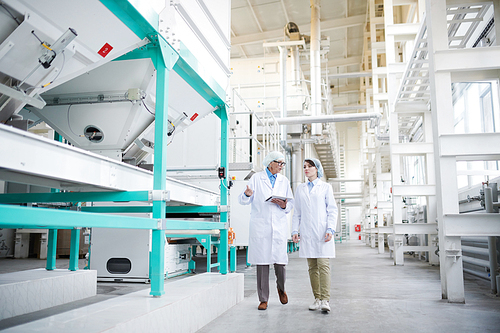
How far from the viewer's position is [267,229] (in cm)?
422

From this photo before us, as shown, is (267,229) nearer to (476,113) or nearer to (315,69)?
(476,113)

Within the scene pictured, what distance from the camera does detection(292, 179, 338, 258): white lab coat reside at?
13.4ft

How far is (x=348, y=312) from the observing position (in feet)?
13.5

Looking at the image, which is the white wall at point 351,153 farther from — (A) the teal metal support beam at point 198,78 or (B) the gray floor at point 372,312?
(A) the teal metal support beam at point 198,78

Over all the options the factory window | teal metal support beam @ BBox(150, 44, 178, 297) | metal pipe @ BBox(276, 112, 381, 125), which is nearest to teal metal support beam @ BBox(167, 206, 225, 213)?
teal metal support beam @ BBox(150, 44, 178, 297)

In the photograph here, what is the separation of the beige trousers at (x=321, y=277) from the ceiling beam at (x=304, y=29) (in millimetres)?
13991

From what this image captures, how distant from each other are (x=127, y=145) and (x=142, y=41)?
5.16 feet

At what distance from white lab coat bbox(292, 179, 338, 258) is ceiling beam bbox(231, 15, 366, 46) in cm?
1354

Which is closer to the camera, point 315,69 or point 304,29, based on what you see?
point 315,69

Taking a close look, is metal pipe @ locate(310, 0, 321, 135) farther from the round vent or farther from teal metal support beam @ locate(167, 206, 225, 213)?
the round vent

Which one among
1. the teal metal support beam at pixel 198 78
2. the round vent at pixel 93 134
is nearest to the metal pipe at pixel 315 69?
the teal metal support beam at pixel 198 78

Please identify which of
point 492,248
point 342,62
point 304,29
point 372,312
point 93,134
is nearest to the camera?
point 372,312

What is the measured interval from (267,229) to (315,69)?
9.83m

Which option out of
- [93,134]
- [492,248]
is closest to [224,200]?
[93,134]
